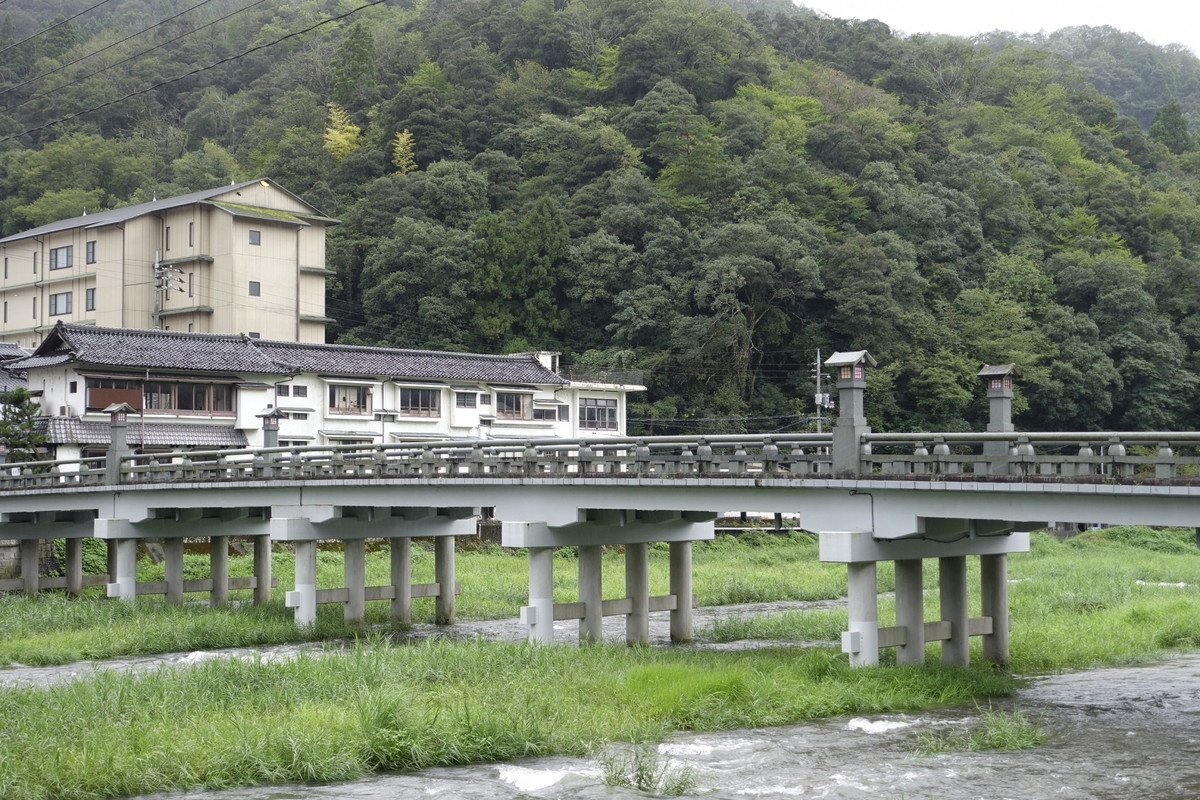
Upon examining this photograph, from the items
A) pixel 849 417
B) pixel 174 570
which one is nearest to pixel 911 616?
pixel 849 417

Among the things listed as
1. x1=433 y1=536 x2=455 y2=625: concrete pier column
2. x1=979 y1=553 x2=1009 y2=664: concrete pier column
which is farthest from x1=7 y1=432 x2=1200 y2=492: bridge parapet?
x1=433 y1=536 x2=455 y2=625: concrete pier column

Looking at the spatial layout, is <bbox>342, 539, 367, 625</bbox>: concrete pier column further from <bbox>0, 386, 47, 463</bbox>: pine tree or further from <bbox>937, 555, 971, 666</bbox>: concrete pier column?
<bbox>0, 386, 47, 463</bbox>: pine tree

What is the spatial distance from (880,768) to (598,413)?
49.8 meters

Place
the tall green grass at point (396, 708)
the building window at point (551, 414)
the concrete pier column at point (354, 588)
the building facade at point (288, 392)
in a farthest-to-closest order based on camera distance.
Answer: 1. the building window at point (551, 414)
2. the building facade at point (288, 392)
3. the concrete pier column at point (354, 588)
4. the tall green grass at point (396, 708)

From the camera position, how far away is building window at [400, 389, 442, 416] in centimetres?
6284

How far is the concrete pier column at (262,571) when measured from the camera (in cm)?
4175

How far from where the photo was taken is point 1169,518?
2034cm

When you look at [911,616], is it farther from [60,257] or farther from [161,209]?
[60,257]

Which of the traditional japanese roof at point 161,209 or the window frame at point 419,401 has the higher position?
the traditional japanese roof at point 161,209

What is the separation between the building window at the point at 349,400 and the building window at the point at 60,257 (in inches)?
947

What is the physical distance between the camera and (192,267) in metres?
72.4

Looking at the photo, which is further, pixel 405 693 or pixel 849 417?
pixel 849 417

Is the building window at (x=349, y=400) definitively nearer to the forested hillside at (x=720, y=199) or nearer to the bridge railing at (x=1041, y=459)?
the forested hillside at (x=720, y=199)

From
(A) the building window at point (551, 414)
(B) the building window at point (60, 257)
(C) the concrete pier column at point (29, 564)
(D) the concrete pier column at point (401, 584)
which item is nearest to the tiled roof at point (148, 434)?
(C) the concrete pier column at point (29, 564)
